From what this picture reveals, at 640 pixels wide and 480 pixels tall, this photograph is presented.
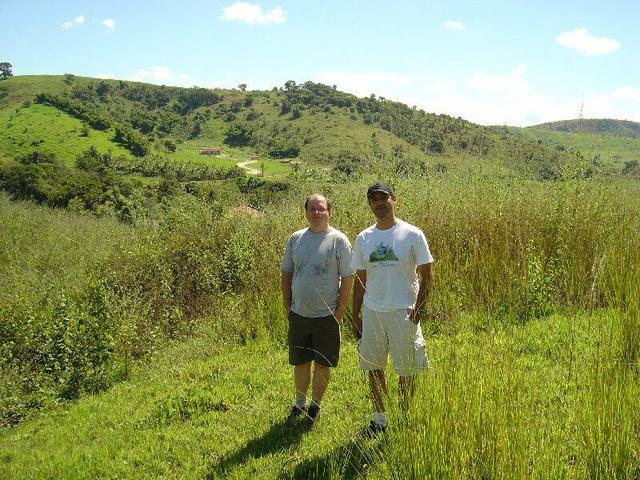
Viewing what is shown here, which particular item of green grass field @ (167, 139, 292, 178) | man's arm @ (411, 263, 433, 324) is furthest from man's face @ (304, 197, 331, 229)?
green grass field @ (167, 139, 292, 178)

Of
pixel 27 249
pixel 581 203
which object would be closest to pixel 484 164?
pixel 581 203

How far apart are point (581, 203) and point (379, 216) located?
464 cm

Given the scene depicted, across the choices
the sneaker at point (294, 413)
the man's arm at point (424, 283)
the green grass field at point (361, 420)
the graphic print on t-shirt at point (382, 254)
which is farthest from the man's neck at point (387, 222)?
the sneaker at point (294, 413)

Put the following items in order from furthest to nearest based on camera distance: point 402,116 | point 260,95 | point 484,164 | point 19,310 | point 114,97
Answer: point 260,95 < point 114,97 < point 402,116 < point 484,164 < point 19,310

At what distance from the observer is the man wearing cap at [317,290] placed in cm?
403

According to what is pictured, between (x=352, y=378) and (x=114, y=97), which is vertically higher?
(x=114, y=97)

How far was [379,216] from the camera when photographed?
3523 mm

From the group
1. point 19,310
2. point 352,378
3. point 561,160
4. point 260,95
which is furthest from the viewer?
point 260,95

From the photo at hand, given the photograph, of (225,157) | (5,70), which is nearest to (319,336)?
(225,157)

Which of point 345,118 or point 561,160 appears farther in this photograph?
point 345,118

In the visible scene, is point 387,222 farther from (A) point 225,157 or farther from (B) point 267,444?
(A) point 225,157

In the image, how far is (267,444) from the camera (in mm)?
3986

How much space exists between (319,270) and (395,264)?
0.85 m

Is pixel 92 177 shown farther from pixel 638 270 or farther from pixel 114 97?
pixel 114 97
